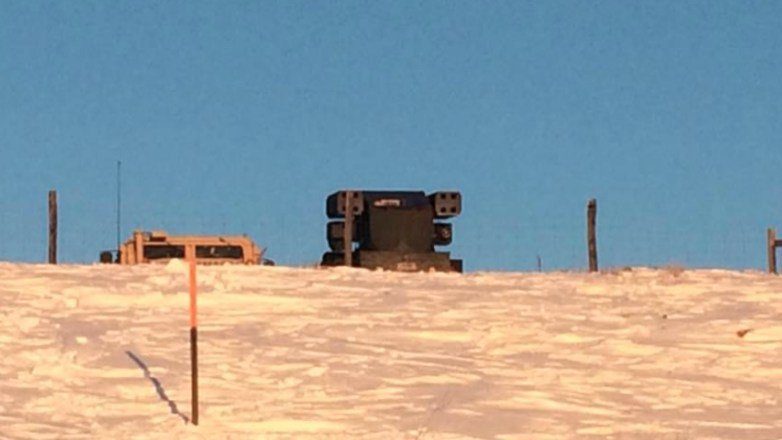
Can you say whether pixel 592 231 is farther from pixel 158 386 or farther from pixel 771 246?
pixel 158 386

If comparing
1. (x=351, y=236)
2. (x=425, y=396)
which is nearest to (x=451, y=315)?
(x=425, y=396)

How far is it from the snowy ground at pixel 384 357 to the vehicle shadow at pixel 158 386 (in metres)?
0.02

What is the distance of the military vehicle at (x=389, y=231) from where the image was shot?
29.2 m

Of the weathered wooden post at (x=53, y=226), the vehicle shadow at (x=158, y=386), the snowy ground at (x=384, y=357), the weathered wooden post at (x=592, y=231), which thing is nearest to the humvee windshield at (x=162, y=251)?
the weathered wooden post at (x=53, y=226)

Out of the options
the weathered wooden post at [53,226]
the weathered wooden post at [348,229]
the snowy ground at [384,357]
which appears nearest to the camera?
the snowy ground at [384,357]

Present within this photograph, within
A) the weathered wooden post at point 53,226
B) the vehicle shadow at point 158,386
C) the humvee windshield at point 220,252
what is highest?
the weathered wooden post at point 53,226

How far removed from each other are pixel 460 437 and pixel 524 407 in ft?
4.12

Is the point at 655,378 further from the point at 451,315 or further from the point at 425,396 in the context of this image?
the point at 451,315

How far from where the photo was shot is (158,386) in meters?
10.8

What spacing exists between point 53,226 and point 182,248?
3.32m

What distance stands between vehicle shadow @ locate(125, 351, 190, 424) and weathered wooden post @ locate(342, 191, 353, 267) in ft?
55.8

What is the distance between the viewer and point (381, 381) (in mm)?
11242

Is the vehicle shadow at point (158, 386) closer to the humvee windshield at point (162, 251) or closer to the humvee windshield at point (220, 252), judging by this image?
the humvee windshield at point (220, 252)

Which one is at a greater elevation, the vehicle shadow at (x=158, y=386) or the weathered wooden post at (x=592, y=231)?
the weathered wooden post at (x=592, y=231)
